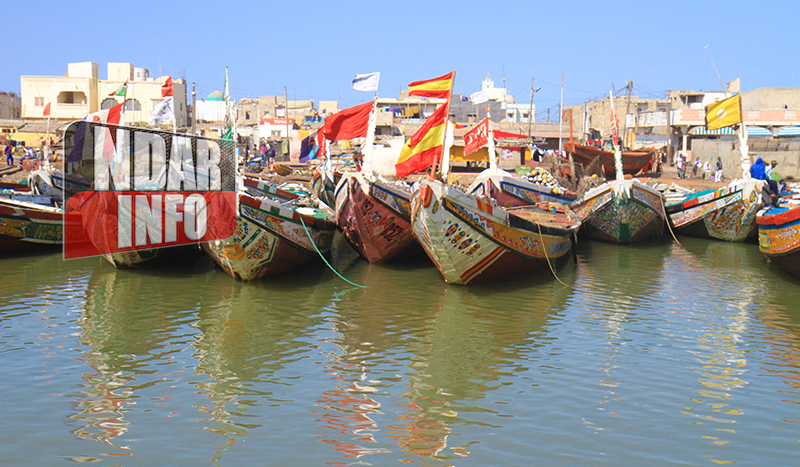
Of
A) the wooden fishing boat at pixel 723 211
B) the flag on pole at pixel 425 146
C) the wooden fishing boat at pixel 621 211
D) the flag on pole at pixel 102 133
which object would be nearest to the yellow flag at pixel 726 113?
the wooden fishing boat at pixel 723 211

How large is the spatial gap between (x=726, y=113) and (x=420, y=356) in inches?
461

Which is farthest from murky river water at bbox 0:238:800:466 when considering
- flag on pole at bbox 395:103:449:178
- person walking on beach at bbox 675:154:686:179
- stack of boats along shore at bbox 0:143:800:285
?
person walking on beach at bbox 675:154:686:179

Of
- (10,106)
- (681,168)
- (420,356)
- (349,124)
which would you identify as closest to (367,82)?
(349,124)

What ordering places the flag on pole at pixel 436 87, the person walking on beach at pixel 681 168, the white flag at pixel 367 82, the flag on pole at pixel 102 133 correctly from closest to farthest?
the flag on pole at pixel 436 87 → the white flag at pixel 367 82 → the flag on pole at pixel 102 133 → the person walking on beach at pixel 681 168

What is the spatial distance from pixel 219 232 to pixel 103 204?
8.17 feet

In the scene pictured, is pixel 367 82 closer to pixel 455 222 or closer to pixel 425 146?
pixel 425 146

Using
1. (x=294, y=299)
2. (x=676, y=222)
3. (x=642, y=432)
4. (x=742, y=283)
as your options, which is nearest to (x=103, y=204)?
(x=294, y=299)

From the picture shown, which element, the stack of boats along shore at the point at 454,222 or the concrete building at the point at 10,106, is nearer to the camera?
the stack of boats along shore at the point at 454,222

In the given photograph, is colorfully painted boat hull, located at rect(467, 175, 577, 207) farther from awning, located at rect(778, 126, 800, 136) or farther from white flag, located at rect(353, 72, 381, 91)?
awning, located at rect(778, 126, 800, 136)

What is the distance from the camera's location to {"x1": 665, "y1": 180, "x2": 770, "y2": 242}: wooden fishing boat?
15.1m

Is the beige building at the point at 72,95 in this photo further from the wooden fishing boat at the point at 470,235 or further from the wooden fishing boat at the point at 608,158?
the wooden fishing boat at the point at 470,235

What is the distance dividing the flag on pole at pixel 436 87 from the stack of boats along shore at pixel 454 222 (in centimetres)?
110

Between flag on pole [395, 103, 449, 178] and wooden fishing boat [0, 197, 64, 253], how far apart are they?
891 centimetres
